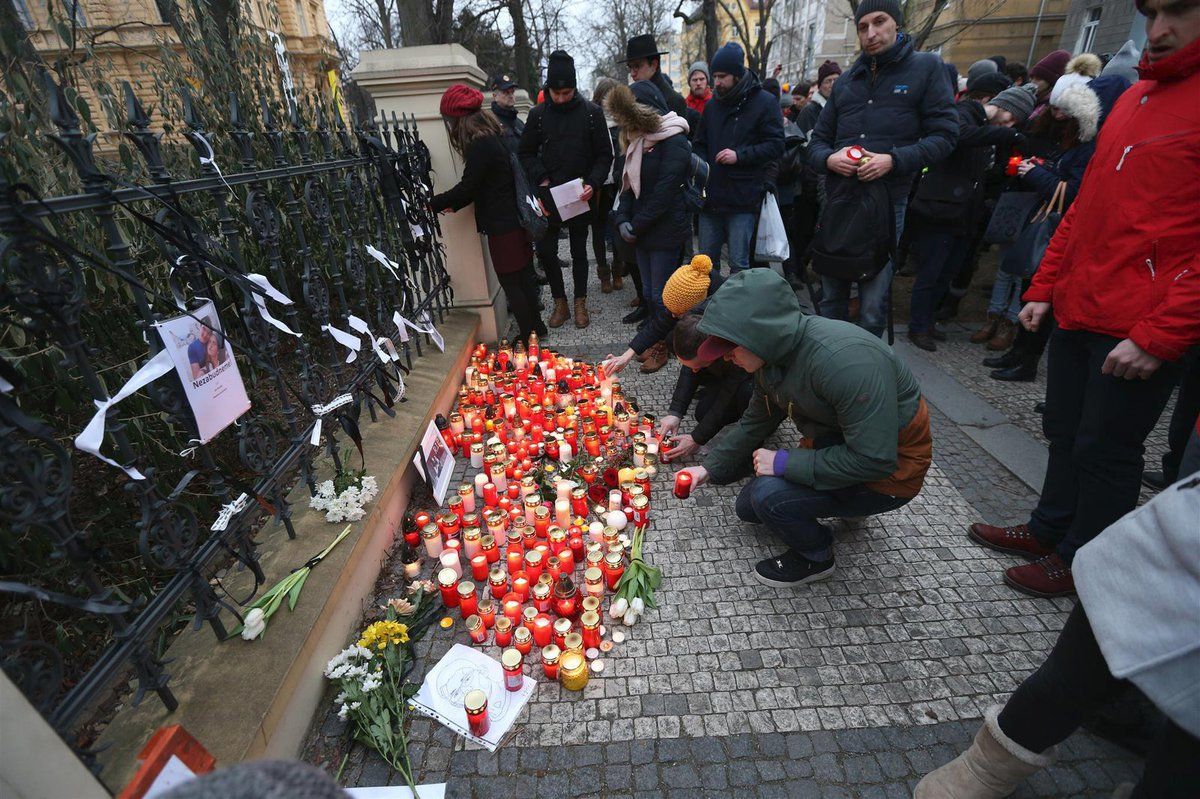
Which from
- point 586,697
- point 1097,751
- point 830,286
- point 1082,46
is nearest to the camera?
point 1097,751

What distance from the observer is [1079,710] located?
157 centimetres

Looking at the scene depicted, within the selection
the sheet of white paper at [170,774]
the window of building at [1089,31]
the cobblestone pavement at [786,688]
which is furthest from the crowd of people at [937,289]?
the window of building at [1089,31]

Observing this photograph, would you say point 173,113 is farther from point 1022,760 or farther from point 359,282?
point 1022,760

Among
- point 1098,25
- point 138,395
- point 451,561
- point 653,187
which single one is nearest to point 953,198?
point 653,187

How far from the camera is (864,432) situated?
7.50 ft

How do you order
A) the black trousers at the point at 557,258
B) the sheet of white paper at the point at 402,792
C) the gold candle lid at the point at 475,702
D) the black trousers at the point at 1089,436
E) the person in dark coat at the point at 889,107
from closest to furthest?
the sheet of white paper at the point at 402,792, the gold candle lid at the point at 475,702, the black trousers at the point at 1089,436, the person in dark coat at the point at 889,107, the black trousers at the point at 557,258

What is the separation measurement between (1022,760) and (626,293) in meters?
6.56

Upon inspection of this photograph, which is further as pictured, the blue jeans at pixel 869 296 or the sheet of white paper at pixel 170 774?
the blue jeans at pixel 869 296

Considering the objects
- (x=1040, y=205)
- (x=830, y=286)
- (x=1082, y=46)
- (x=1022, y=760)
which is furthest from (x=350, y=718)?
(x=1082, y=46)

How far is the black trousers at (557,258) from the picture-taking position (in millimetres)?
6047

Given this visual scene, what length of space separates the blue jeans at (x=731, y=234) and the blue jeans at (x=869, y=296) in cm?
112

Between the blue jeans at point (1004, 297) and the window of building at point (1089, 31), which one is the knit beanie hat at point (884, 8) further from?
the window of building at point (1089, 31)

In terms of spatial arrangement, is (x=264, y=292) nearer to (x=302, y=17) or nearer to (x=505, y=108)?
(x=505, y=108)

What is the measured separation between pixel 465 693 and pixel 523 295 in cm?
385
